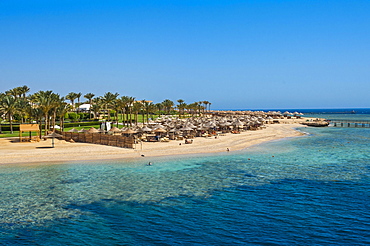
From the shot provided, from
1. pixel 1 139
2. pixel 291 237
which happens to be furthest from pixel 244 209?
pixel 1 139

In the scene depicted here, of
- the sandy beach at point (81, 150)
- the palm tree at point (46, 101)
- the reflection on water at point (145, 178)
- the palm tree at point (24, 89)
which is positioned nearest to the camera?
the reflection on water at point (145, 178)

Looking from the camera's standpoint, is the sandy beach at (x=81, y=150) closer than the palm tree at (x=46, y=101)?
Yes

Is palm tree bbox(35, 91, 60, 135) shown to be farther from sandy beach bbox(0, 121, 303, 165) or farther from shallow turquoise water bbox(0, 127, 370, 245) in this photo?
shallow turquoise water bbox(0, 127, 370, 245)

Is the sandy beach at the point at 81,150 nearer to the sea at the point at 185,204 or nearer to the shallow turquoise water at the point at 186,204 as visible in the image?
the sea at the point at 185,204

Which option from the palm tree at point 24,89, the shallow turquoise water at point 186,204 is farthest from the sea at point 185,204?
the palm tree at point 24,89

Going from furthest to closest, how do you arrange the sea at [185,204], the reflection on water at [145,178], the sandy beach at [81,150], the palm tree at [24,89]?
the palm tree at [24,89], the sandy beach at [81,150], the reflection on water at [145,178], the sea at [185,204]

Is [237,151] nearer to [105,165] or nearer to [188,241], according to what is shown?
[105,165]
